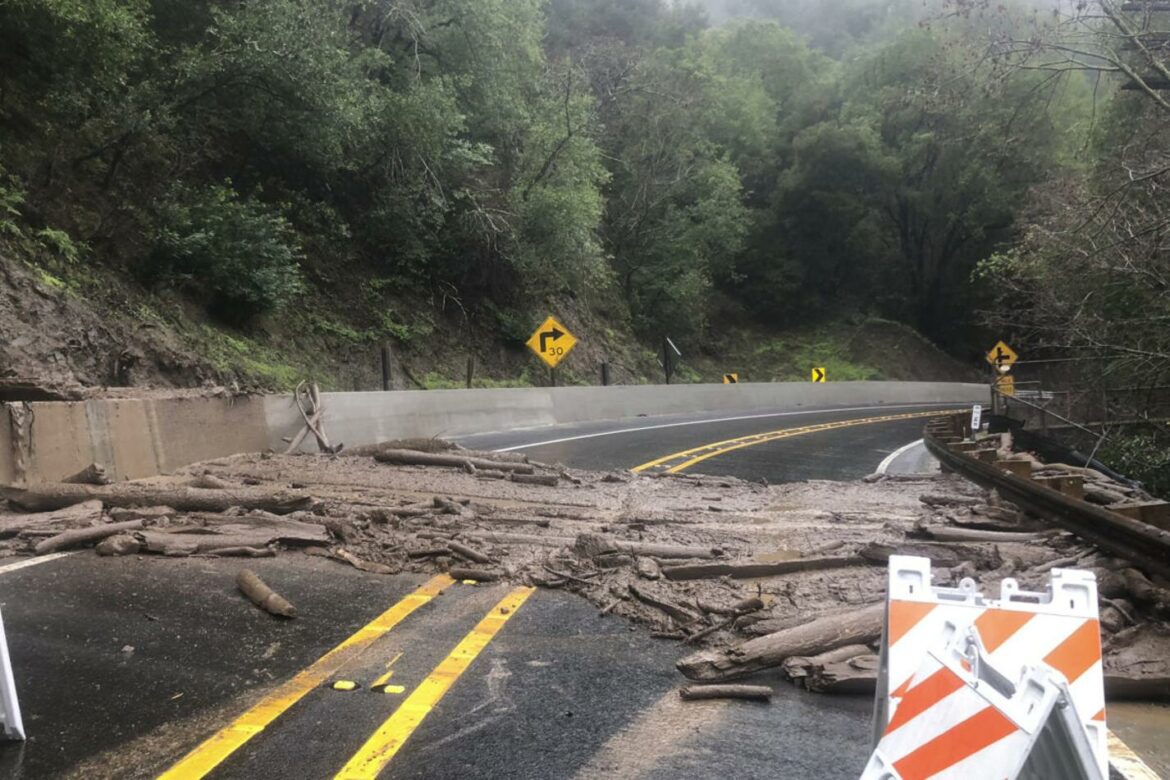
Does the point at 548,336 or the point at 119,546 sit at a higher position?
the point at 548,336

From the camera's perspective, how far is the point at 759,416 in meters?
24.7

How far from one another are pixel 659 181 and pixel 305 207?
2070cm

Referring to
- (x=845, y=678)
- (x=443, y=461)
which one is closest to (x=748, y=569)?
(x=845, y=678)

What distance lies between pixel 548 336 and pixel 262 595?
1881 cm

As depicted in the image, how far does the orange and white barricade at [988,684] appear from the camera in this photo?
2.00 meters

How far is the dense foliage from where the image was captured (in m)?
15.0

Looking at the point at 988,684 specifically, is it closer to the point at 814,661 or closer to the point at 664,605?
the point at 814,661

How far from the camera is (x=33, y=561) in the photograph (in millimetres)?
5527

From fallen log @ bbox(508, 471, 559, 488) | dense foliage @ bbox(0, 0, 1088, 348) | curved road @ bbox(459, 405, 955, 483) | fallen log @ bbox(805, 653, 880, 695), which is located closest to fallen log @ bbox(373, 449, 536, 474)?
fallen log @ bbox(508, 471, 559, 488)

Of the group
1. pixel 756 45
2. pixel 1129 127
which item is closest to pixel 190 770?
pixel 1129 127

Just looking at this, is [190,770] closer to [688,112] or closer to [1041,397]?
[1041,397]

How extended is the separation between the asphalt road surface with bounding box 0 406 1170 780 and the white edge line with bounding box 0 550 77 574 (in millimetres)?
33

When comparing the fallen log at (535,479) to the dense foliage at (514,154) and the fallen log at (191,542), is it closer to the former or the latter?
the fallen log at (191,542)

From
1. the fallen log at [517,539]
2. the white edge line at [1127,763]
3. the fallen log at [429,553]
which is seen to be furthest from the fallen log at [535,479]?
the white edge line at [1127,763]
